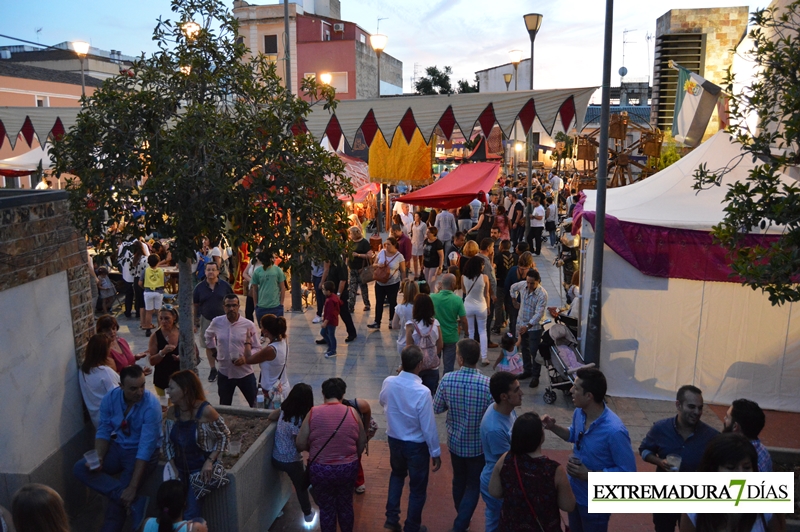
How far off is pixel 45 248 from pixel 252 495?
107 inches

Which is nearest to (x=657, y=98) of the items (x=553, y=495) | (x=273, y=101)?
(x=273, y=101)

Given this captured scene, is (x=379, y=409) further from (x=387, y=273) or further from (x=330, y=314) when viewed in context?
(x=387, y=273)

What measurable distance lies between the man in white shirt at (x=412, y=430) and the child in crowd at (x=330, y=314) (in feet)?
14.2

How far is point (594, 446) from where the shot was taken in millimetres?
4273

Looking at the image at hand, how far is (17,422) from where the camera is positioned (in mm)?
5004

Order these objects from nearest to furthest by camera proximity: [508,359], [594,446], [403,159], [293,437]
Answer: [594,446] → [293,437] → [508,359] → [403,159]

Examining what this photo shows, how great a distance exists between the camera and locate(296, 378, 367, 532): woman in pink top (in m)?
4.79

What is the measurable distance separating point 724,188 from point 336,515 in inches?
271

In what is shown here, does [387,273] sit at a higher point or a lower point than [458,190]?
lower

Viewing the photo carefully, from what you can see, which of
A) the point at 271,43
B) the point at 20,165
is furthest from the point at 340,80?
the point at 20,165

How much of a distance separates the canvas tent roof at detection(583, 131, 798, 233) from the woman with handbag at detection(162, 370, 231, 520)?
A: 594 centimetres

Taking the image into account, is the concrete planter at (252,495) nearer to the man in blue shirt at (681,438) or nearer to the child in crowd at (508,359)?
the child in crowd at (508,359)

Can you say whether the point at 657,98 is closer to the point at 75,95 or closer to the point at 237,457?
the point at 237,457

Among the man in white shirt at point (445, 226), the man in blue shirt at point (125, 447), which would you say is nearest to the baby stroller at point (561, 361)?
the man in blue shirt at point (125, 447)
